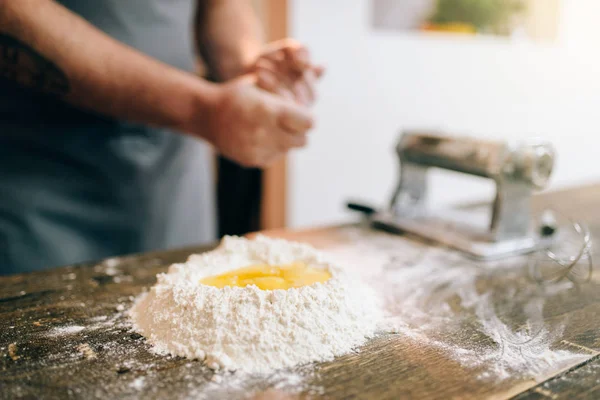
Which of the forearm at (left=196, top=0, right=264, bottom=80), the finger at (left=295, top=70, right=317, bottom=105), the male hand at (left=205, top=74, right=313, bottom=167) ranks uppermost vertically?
the forearm at (left=196, top=0, right=264, bottom=80)

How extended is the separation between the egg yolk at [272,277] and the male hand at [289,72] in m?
0.60

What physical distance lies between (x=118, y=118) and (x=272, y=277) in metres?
0.76

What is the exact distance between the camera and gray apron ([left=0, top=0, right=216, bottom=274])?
1.30 m

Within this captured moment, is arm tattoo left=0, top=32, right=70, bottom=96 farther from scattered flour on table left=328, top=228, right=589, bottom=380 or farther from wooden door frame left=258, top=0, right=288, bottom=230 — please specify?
wooden door frame left=258, top=0, right=288, bottom=230

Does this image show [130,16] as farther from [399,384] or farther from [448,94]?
[448,94]

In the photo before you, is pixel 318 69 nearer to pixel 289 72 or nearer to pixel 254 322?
pixel 289 72

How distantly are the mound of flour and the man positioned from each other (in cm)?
48

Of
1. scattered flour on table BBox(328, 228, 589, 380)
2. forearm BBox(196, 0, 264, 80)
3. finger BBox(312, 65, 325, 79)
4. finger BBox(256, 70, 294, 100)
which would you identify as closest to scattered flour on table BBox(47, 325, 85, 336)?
scattered flour on table BBox(328, 228, 589, 380)

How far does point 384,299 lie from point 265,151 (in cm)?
48

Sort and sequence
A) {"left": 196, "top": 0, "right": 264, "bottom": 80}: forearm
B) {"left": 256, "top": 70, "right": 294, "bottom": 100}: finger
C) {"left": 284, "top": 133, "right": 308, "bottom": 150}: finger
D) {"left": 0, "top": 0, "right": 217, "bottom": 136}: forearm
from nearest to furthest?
{"left": 0, "top": 0, "right": 217, "bottom": 136}: forearm
{"left": 284, "top": 133, "right": 308, "bottom": 150}: finger
{"left": 256, "top": 70, "right": 294, "bottom": 100}: finger
{"left": 196, "top": 0, "right": 264, "bottom": 80}: forearm

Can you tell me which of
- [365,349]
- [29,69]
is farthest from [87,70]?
[365,349]

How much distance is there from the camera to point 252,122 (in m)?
1.18

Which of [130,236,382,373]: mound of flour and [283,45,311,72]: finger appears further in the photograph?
[283,45,311,72]: finger

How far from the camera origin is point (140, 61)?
3.85 feet
